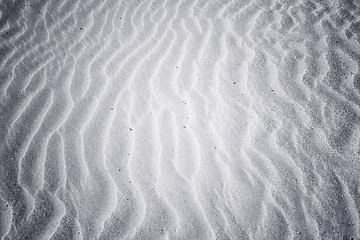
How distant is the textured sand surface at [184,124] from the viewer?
2.45m

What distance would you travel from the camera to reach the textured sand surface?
245cm

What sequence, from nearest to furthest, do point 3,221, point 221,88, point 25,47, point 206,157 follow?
point 3,221 → point 206,157 → point 221,88 → point 25,47

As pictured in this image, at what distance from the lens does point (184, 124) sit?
10.1ft

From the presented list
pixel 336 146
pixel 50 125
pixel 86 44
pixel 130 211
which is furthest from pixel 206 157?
pixel 86 44

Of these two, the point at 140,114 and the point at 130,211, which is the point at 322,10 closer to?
the point at 140,114

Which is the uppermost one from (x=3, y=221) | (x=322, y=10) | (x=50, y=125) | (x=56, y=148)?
(x=322, y=10)

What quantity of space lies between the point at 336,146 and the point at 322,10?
2.42m

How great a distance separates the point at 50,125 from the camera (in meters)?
3.03

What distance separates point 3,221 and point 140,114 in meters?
1.64

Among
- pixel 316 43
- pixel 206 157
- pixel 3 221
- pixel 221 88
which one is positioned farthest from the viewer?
pixel 316 43

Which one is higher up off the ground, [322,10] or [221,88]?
[322,10]

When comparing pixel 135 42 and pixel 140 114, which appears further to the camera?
pixel 135 42

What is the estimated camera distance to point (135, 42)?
3.96 metres

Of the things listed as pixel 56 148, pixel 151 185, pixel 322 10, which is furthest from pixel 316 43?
pixel 56 148
